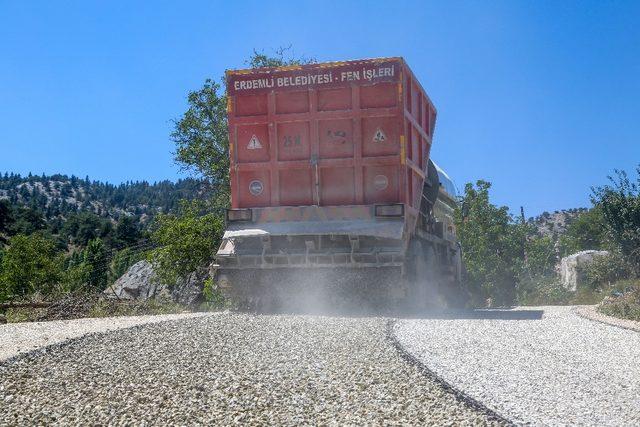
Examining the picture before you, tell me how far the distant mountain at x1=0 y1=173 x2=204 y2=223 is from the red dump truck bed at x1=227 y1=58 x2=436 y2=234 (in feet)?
384

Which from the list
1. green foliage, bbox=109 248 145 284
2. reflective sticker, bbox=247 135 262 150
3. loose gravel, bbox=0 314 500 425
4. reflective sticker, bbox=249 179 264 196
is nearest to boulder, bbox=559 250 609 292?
reflective sticker, bbox=249 179 264 196

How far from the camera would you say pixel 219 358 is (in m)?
7.02

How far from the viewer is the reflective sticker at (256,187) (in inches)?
501

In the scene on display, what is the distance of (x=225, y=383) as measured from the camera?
5.87 m

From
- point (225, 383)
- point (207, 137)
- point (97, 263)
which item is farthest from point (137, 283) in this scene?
point (97, 263)

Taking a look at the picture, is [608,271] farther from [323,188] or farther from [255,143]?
[255,143]

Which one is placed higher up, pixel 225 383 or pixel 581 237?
pixel 581 237

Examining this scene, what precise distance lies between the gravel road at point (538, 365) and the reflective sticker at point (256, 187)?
3.89 m

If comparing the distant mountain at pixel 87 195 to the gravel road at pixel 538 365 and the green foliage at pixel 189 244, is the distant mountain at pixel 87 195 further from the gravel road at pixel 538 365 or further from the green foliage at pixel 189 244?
the gravel road at pixel 538 365

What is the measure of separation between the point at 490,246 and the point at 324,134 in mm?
18006

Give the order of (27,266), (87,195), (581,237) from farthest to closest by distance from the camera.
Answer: (87,195)
(581,237)
(27,266)

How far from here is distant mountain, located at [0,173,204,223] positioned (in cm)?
13462

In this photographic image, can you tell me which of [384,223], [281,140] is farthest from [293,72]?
[384,223]

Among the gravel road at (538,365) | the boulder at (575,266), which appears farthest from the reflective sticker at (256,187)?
the boulder at (575,266)
